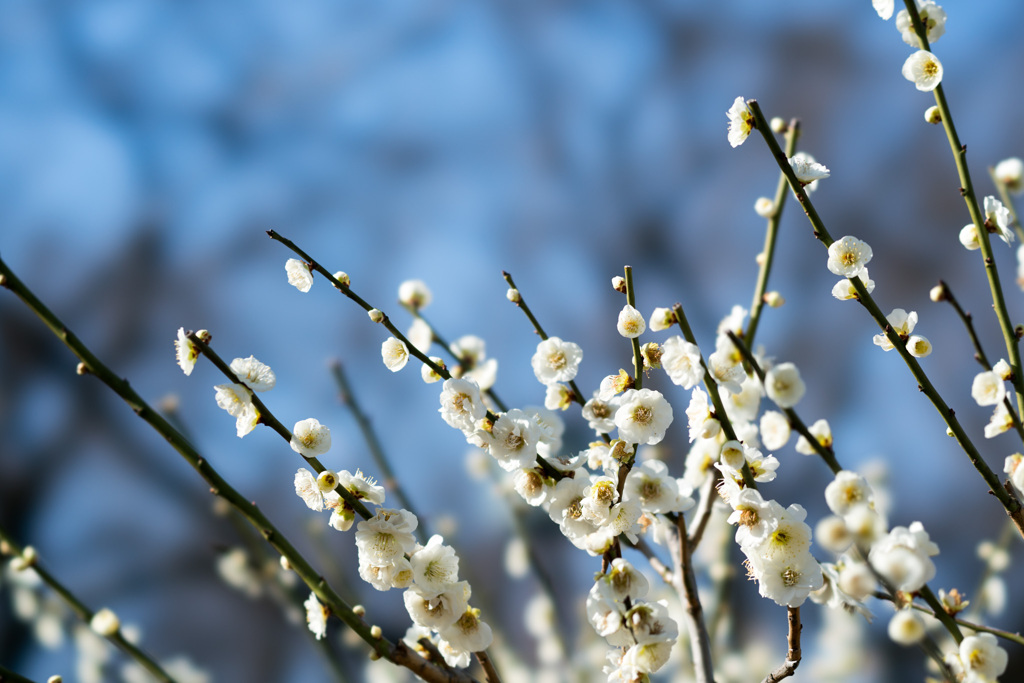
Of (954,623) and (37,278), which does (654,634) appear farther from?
(37,278)

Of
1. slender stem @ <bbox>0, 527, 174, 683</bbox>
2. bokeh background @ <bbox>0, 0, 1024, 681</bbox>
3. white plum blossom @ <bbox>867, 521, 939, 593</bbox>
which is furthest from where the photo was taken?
bokeh background @ <bbox>0, 0, 1024, 681</bbox>

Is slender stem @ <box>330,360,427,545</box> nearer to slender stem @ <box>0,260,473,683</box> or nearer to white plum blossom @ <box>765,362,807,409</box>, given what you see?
slender stem @ <box>0,260,473,683</box>

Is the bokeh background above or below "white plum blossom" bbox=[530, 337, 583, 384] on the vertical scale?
above

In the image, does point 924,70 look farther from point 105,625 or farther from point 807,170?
point 105,625

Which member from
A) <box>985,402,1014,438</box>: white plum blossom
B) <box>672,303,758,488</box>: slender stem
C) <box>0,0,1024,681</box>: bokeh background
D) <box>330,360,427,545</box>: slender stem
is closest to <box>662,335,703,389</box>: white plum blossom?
<box>672,303,758,488</box>: slender stem

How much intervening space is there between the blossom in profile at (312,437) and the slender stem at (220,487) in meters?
0.05

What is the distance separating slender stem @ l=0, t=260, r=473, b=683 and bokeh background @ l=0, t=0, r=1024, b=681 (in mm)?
929


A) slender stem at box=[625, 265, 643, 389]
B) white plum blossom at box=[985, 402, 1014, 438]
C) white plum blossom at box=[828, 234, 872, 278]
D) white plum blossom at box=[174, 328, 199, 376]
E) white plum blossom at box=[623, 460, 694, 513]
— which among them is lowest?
white plum blossom at box=[623, 460, 694, 513]

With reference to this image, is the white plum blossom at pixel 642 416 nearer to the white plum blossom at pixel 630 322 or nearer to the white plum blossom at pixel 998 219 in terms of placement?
the white plum blossom at pixel 630 322

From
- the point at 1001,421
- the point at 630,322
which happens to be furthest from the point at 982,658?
the point at 630,322

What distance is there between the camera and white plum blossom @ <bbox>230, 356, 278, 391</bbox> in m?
0.44

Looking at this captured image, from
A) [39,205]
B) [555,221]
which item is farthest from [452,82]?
[39,205]

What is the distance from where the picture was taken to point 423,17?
1.75 m

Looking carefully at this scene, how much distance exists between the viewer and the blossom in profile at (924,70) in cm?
47
